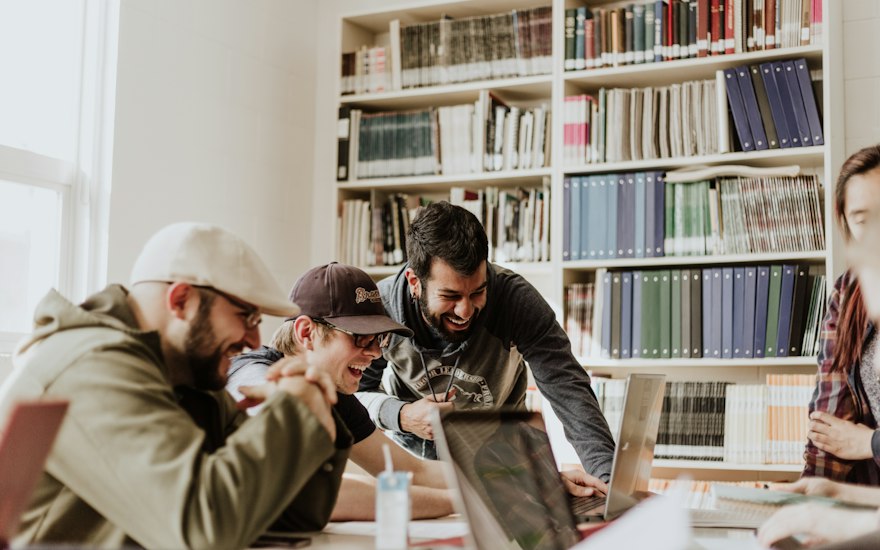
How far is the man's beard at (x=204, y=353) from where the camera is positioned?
4.55 ft

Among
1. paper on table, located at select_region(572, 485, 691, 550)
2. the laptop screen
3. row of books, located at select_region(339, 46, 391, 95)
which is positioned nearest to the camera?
paper on table, located at select_region(572, 485, 691, 550)

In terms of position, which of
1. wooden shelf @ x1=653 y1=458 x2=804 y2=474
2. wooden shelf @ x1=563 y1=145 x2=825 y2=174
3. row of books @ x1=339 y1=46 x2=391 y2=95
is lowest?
wooden shelf @ x1=653 y1=458 x2=804 y2=474

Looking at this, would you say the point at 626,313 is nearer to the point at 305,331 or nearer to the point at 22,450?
the point at 305,331

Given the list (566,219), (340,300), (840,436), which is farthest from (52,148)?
(840,436)

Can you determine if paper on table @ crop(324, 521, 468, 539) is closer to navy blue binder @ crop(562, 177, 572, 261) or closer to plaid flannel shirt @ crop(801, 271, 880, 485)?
plaid flannel shirt @ crop(801, 271, 880, 485)

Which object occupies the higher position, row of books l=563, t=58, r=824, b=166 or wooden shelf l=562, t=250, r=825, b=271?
row of books l=563, t=58, r=824, b=166

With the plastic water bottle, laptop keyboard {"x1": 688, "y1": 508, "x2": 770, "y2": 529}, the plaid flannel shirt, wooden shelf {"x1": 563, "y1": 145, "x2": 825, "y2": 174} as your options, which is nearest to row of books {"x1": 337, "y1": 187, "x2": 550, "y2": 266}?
wooden shelf {"x1": 563, "y1": 145, "x2": 825, "y2": 174}

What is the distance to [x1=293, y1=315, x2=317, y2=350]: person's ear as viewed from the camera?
6.84 feet

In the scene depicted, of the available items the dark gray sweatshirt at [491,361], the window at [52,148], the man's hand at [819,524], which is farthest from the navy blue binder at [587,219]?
the man's hand at [819,524]

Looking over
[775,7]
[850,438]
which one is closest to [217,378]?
[850,438]

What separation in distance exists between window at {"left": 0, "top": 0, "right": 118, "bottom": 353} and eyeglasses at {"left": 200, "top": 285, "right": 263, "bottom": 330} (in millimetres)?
1790

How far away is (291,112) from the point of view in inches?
162

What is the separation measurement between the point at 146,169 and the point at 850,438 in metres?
2.40

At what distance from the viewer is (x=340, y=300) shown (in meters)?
2.09
